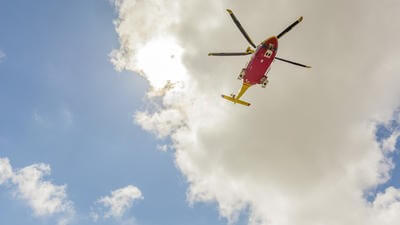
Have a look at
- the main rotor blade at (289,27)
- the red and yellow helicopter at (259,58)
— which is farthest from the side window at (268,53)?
the main rotor blade at (289,27)

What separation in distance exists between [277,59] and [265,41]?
5501mm

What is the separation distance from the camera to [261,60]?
2539 inches

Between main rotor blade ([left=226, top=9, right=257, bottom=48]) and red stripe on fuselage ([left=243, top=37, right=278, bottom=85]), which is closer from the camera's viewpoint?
main rotor blade ([left=226, top=9, right=257, bottom=48])

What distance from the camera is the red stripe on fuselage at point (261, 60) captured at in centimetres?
6231

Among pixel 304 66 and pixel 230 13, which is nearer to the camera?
pixel 230 13

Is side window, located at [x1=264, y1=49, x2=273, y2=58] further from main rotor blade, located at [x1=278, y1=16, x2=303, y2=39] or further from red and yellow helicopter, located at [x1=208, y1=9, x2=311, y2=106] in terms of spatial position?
main rotor blade, located at [x1=278, y1=16, x2=303, y2=39]

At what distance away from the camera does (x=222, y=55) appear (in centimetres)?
6750

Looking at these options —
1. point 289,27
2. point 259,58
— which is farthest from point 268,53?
point 289,27

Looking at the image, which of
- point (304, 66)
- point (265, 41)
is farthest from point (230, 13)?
point (304, 66)

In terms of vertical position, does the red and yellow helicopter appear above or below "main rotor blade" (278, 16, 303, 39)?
below

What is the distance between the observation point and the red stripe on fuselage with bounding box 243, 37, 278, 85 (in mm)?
62312

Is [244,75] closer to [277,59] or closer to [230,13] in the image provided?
[277,59]

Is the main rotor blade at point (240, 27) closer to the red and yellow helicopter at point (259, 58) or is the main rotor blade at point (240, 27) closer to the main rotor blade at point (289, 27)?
the red and yellow helicopter at point (259, 58)

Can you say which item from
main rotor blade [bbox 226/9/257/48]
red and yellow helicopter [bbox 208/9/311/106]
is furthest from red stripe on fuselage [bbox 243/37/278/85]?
main rotor blade [bbox 226/9/257/48]
